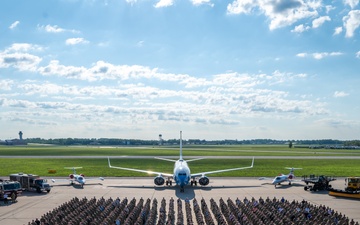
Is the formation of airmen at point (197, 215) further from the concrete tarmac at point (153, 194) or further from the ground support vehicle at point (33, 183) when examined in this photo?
the ground support vehicle at point (33, 183)

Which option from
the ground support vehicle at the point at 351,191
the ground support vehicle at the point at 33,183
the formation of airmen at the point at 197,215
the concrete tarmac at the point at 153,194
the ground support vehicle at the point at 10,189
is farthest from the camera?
the ground support vehicle at the point at 33,183

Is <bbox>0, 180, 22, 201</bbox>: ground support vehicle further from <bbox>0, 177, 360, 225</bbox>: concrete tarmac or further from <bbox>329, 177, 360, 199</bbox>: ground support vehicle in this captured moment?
<bbox>329, 177, 360, 199</bbox>: ground support vehicle

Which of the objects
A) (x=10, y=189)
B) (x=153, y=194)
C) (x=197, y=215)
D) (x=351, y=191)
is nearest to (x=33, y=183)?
(x=10, y=189)

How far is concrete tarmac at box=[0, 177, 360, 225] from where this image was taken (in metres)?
39.7

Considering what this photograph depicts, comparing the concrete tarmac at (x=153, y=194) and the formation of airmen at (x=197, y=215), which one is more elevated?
the formation of airmen at (x=197, y=215)

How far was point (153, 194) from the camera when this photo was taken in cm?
5034

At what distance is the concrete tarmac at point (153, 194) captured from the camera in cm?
3972

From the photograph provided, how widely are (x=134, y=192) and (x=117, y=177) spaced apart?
741 inches

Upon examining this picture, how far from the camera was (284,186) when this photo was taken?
2313 inches

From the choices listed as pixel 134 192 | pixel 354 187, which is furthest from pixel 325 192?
pixel 134 192

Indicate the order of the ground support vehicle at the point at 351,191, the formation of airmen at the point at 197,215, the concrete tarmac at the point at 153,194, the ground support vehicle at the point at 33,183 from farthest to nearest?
the ground support vehicle at the point at 33,183, the ground support vehicle at the point at 351,191, the concrete tarmac at the point at 153,194, the formation of airmen at the point at 197,215

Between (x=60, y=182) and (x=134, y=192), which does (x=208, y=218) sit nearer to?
(x=134, y=192)

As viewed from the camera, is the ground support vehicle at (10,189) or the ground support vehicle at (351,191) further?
the ground support vehicle at (351,191)

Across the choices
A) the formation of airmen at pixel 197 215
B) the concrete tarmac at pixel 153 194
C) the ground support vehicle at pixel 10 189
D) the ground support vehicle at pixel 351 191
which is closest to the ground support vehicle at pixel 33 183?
the concrete tarmac at pixel 153 194
